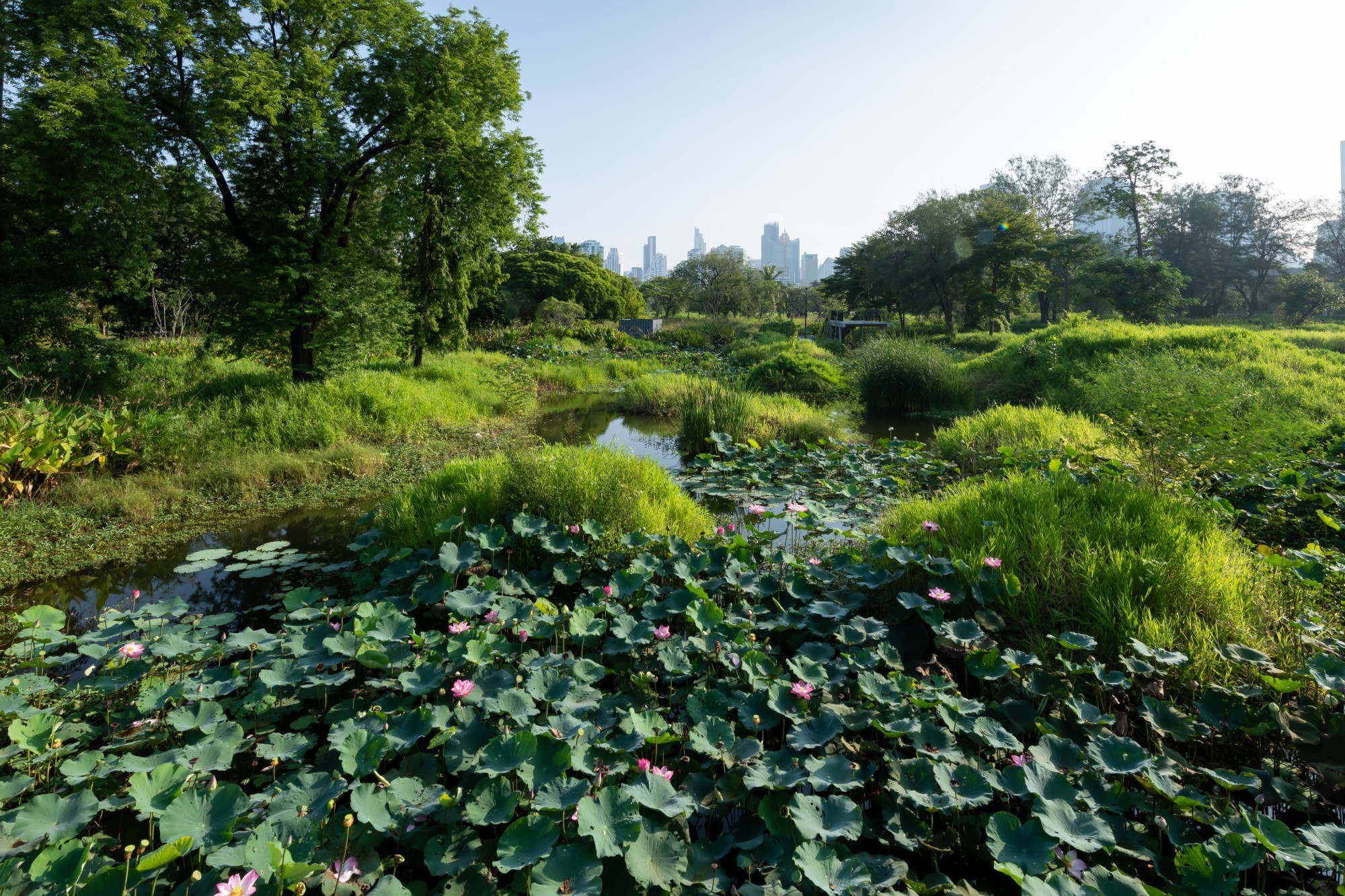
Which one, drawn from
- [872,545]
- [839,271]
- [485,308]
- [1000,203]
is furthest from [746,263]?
[872,545]

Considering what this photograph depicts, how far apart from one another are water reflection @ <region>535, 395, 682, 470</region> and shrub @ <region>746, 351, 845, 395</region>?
2.92m

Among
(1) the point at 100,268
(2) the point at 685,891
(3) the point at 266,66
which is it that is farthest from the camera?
(1) the point at 100,268

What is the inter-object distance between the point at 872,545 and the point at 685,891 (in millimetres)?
2056

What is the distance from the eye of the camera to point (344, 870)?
1.44 m

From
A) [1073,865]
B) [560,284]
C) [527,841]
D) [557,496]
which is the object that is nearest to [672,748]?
[527,841]

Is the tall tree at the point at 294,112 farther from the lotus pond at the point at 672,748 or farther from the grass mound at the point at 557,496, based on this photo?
the lotus pond at the point at 672,748

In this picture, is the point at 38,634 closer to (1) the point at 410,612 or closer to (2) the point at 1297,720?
(1) the point at 410,612

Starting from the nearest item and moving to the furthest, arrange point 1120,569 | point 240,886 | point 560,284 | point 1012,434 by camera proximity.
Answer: point 240,886 < point 1120,569 < point 1012,434 < point 560,284

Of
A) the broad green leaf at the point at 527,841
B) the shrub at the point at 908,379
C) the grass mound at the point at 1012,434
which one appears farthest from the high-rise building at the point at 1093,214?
the broad green leaf at the point at 527,841

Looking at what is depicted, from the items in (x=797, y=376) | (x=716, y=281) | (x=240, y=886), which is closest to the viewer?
(x=240, y=886)

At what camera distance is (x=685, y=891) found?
154 centimetres

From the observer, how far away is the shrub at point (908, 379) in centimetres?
1172

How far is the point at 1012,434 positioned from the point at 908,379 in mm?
5239

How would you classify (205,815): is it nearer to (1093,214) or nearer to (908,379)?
(908,379)
